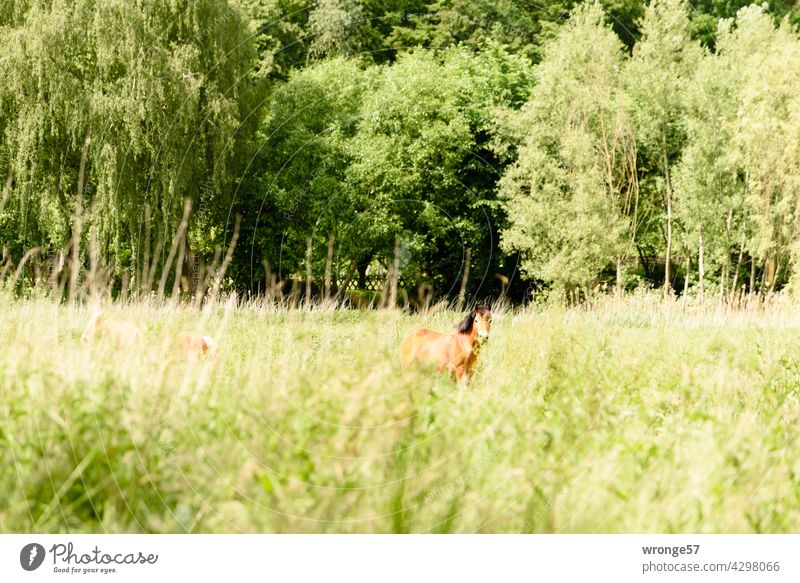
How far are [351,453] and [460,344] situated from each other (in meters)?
2.66

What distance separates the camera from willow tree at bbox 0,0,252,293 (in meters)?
15.8

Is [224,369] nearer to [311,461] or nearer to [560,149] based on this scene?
[311,461]

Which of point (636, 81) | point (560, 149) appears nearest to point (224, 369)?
point (560, 149)

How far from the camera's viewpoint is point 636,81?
1970 cm

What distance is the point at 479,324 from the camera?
6.07 metres

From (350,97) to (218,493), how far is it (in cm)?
1635

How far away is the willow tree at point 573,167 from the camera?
16.5m

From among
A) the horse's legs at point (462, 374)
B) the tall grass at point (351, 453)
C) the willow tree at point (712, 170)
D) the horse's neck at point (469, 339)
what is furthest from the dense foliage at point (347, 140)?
A: the tall grass at point (351, 453)

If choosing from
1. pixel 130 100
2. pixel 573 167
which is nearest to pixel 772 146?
pixel 573 167

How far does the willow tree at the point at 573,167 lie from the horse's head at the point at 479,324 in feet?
31.5

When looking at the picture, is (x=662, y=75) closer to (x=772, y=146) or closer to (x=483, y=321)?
(x=772, y=146)

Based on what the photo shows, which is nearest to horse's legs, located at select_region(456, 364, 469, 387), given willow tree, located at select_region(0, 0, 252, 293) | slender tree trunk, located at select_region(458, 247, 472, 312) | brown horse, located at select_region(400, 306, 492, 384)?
brown horse, located at select_region(400, 306, 492, 384)

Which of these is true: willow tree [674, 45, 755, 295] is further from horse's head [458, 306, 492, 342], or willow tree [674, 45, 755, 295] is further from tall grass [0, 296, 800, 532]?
tall grass [0, 296, 800, 532]
